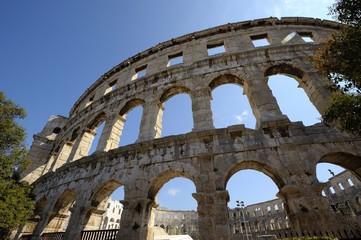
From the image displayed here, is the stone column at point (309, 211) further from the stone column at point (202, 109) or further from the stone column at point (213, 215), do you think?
the stone column at point (202, 109)

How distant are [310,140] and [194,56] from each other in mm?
8044

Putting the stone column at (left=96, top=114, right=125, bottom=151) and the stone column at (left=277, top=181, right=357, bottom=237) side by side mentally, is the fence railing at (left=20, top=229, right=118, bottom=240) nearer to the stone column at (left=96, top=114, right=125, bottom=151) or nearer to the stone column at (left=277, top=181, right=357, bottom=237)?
A: the stone column at (left=96, top=114, right=125, bottom=151)

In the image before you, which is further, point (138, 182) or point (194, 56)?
point (194, 56)

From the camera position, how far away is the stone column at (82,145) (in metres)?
10.6

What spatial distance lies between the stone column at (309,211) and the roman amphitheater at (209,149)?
1.0 inches

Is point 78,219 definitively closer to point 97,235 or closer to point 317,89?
point 97,235

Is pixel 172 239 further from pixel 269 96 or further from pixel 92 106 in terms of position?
pixel 92 106

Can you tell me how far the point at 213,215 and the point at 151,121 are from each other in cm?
514

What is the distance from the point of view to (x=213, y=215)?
553 centimetres

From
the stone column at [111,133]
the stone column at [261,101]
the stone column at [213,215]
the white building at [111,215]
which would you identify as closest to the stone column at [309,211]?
the stone column at [213,215]

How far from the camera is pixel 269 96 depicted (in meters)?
7.98

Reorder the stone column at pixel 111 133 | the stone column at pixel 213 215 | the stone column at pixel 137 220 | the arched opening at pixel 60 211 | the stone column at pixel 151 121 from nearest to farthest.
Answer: the stone column at pixel 213 215, the stone column at pixel 137 220, the stone column at pixel 151 121, the arched opening at pixel 60 211, the stone column at pixel 111 133

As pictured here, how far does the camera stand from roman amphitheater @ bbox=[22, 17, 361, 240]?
5.64 metres

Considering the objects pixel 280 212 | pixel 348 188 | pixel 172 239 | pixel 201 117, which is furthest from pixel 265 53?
pixel 280 212
